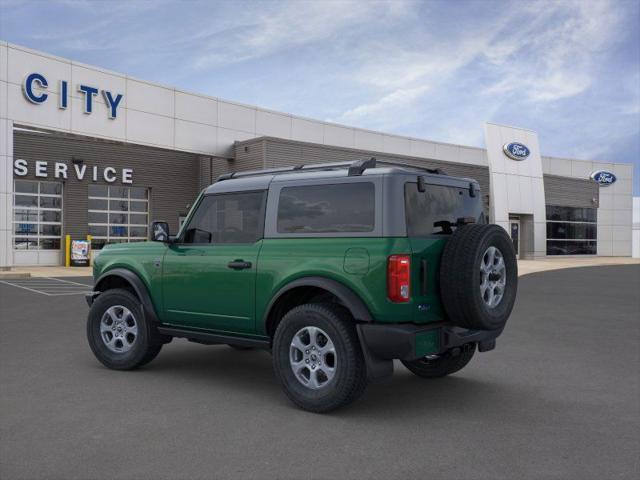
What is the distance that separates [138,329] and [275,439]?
262cm

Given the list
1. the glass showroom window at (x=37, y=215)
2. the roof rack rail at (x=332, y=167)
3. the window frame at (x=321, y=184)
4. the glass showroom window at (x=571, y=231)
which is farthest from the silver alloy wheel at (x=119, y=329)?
the glass showroom window at (x=571, y=231)

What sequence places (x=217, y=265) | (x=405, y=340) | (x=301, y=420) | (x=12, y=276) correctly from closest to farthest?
1. (x=405, y=340)
2. (x=301, y=420)
3. (x=217, y=265)
4. (x=12, y=276)

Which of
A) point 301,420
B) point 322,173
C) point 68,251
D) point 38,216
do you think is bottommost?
point 301,420

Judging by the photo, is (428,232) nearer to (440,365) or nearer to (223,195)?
(440,365)

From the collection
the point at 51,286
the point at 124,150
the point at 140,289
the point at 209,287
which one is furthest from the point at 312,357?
the point at 124,150

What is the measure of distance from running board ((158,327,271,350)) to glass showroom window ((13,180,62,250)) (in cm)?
2135

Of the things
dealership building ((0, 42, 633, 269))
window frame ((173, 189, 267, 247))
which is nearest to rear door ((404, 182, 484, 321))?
window frame ((173, 189, 267, 247))

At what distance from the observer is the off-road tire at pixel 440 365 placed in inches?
244

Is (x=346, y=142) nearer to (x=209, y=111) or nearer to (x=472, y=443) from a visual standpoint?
(x=209, y=111)

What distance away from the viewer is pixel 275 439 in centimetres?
443

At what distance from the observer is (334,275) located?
507cm

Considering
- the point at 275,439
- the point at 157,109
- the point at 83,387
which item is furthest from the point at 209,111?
the point at 275,439

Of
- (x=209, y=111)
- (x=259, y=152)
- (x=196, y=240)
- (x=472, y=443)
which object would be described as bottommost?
(x=472, y=443)

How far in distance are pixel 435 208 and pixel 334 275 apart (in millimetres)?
1061
